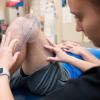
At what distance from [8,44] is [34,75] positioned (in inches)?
11.9

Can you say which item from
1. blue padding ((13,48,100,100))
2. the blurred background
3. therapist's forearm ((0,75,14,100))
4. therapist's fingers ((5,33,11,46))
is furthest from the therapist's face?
the blurred background

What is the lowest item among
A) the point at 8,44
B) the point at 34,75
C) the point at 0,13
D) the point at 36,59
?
the point at 34,75

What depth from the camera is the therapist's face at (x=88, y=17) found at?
25.3 inches

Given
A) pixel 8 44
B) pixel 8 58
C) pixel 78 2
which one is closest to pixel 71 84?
pixel 78 2

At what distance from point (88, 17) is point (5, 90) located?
1.99ft

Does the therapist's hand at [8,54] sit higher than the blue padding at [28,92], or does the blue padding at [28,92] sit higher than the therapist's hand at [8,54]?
the therapist's hand at [8,54]

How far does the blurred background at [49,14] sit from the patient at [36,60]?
73 cm

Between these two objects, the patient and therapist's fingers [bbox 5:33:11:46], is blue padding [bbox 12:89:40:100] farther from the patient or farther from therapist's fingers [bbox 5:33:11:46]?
therapist's fingers [bbox 5:33:11:46]

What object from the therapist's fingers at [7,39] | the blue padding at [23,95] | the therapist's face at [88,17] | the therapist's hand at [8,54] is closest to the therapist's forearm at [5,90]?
the therapist's hand at [8,54]

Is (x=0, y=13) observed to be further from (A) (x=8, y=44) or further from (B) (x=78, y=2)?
(B) (x=78, y=2)

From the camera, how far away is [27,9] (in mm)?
2328

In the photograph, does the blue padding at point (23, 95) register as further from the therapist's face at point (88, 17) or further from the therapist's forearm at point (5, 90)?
the therapist's face at point (88, 17)

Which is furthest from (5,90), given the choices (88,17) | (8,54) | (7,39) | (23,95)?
(88,17)

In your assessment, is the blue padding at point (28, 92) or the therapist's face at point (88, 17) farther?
the blue padding at point (28, 92)
